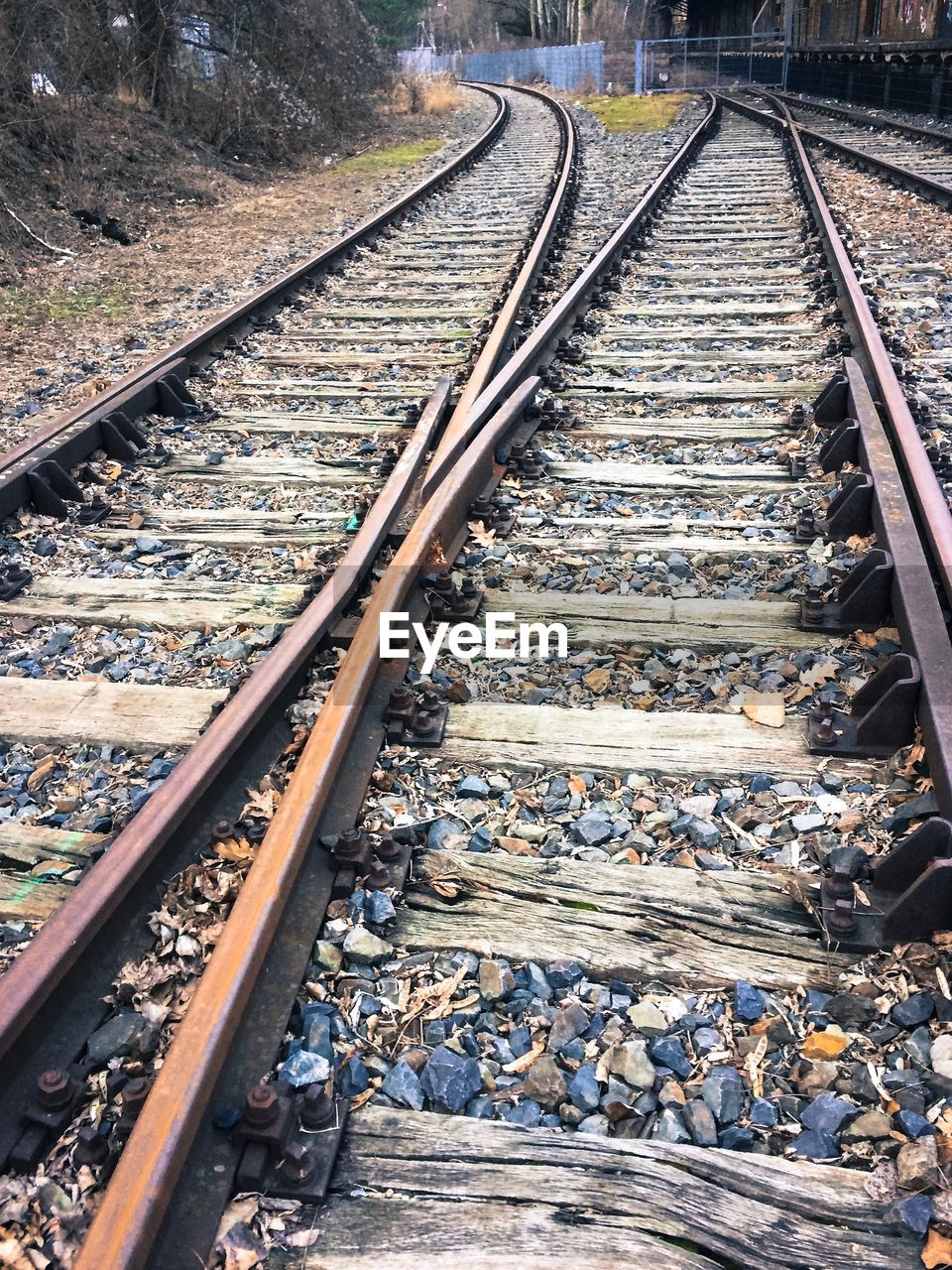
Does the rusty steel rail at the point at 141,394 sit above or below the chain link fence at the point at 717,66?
below

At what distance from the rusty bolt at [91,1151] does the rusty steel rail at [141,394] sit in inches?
126

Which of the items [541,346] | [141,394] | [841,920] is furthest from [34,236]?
[841,920]

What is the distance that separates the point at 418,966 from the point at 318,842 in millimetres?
386

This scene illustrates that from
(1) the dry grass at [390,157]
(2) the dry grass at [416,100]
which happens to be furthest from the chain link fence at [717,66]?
(1) the dry grass at [390,157]

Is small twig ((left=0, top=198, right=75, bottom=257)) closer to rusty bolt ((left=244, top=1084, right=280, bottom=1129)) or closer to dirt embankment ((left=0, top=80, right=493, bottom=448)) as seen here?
dirt embankment ((left=0, top=80, right=493, bottom=448))

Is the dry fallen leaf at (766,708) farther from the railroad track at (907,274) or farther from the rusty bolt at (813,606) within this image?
the railroad track at (907,274)

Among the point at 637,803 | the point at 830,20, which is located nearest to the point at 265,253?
the point at 637,803

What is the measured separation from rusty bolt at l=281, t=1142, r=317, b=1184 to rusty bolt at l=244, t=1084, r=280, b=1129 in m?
0.06

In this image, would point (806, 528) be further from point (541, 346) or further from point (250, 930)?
point (250, 930)

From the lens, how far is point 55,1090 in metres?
1.80

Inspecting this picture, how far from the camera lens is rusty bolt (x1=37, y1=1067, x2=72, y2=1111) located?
1804 millimetres

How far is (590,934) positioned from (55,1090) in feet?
3.51

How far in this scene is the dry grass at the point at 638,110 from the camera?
64.7 feet

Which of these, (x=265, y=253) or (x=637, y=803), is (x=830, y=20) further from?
(x=637, y=803)
